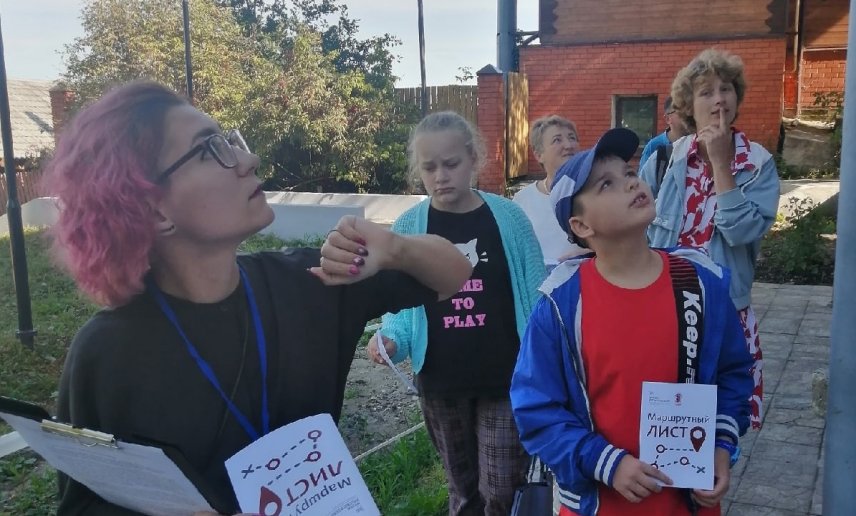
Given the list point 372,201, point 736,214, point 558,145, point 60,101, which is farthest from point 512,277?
point 60,101

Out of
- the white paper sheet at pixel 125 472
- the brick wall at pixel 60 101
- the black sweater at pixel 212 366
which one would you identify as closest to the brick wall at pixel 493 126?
the brick wall at pixel 60 101

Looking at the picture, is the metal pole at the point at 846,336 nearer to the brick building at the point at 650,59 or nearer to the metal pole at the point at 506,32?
the brick building at the point at 650,59

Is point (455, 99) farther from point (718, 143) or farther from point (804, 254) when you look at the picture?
point (718, 143)

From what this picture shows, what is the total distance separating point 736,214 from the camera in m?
2.75

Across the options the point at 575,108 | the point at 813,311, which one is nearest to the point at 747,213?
the point at 813,311

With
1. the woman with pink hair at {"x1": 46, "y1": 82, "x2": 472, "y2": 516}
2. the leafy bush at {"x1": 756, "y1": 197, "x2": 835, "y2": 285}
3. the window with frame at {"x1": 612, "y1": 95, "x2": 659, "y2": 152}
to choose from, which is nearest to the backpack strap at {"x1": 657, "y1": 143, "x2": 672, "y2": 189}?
the woman with pink hair at {"x1": 46, "y1": 82, "x2": 472, "y2": 516}

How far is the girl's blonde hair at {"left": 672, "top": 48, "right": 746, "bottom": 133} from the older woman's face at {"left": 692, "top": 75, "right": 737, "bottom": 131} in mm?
30

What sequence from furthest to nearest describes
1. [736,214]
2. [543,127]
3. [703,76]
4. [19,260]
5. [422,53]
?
[422,53] < [19,260] < [543,127] < [703,76] < [736,214]

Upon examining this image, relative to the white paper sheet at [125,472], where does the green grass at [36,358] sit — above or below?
below

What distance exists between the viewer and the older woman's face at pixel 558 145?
155 inches

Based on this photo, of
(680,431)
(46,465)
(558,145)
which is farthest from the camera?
(46,465)

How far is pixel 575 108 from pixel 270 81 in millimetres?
6216

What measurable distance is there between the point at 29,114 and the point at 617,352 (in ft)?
101

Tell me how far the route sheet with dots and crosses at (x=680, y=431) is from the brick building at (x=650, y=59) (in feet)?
37.9
